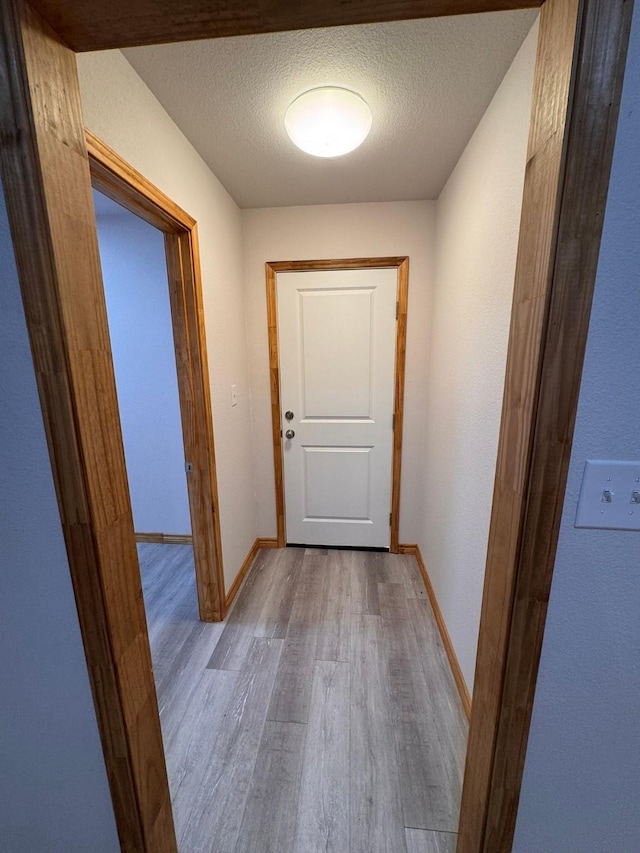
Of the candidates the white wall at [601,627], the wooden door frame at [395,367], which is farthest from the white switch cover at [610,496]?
the wooden door frame at [395,367]

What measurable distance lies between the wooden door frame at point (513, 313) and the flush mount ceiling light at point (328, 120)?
2.62 ft

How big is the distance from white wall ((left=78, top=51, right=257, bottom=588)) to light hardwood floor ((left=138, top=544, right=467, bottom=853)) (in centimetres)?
41

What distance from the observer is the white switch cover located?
1.83 ft

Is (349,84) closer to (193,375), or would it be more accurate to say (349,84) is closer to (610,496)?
(193,375)

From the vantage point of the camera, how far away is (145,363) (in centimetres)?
234

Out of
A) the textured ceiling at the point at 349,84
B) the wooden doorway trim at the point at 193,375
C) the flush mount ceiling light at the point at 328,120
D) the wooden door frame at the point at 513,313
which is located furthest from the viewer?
the wooden doorway trim at the point at 193,375

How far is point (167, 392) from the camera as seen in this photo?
2.37 m

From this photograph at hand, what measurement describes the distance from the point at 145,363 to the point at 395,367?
5.70 feet

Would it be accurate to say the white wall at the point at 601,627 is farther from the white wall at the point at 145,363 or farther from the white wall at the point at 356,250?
the white wall at the point at 145,363

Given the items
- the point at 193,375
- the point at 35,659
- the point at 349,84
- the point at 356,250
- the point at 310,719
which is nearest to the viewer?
the point at 35,659

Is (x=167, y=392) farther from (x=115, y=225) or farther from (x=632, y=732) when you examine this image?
(x=632, y=732)

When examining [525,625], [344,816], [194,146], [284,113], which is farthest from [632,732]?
[194,146]

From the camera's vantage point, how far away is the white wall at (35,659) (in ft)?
1.96

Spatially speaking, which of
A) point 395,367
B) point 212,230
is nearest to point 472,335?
point 395,367
